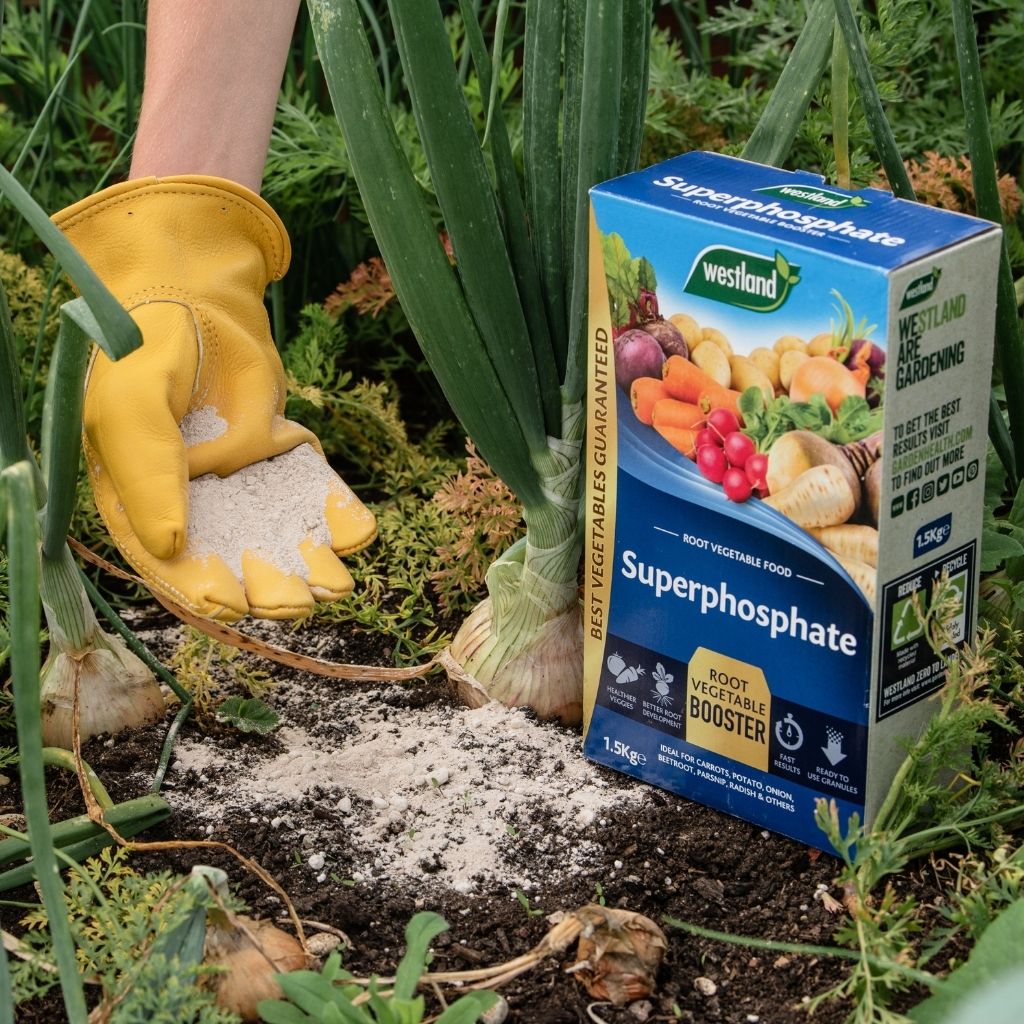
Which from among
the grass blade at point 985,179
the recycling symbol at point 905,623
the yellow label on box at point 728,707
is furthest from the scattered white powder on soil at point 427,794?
the grass blade at point 985,179

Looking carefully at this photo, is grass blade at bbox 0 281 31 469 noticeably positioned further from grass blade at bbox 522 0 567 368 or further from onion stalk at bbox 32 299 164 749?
grass blade at bbox 522 0 567 368

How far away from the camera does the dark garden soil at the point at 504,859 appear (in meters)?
1.23

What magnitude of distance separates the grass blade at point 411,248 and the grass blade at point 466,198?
2cm

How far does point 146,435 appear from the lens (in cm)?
139

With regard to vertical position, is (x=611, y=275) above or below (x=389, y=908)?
above

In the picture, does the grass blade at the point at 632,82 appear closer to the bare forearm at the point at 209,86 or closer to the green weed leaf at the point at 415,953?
the bare forearm at the point at 209,86

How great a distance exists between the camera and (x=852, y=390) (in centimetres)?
119

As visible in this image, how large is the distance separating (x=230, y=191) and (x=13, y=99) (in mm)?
1203

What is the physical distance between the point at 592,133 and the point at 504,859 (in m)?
0.68

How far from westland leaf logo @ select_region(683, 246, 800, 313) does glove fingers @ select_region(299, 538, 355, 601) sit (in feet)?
1.52

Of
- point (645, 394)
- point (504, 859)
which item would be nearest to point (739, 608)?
point (645, 394)

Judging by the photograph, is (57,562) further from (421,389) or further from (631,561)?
(421,389)

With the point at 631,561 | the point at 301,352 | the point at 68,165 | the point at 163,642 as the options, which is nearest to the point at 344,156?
the point at 301,352

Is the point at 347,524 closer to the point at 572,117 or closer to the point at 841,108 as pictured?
the point at 572,117
